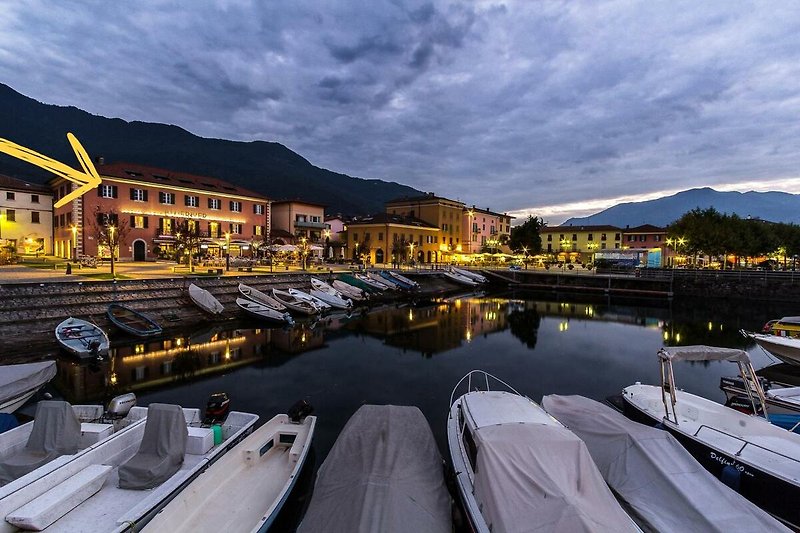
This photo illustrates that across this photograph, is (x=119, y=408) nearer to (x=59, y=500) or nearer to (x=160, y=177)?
(x=59, y=500)

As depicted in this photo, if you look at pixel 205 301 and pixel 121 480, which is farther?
pixel 205 301

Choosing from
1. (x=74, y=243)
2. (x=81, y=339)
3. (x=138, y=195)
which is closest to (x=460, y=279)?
(x=138, y=195)

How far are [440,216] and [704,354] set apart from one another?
70083mm

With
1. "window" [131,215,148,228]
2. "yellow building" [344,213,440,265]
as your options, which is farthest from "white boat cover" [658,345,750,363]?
"yellow building" [344,213,440,265]

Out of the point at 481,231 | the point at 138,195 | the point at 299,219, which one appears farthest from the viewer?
the point at 481,231

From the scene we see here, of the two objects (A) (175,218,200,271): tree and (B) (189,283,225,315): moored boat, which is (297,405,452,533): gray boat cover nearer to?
(B) (189,283,225,315): moored boat

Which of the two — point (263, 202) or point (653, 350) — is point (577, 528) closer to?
point (653, 350)

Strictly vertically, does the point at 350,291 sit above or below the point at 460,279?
below

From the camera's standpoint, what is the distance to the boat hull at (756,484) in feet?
22.3

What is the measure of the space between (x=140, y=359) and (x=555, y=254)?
287 ft

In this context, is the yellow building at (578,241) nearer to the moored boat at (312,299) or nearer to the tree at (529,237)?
the tree at (529,237)

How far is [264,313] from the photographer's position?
27.1 meters

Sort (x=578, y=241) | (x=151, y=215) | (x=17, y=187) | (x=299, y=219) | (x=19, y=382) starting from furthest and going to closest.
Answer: (x=578, y=241)
(x=299, y=219)
(x=17, y=187)
(x=151, y=215)
(x=19, y=382)

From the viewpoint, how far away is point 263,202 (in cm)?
5725
